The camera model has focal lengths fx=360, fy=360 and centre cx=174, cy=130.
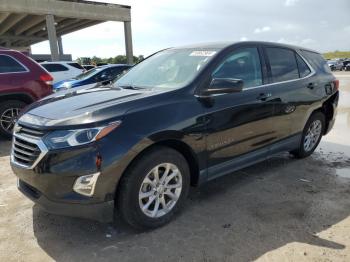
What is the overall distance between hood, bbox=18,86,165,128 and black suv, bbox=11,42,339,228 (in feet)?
0.04

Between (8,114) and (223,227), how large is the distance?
547 cm

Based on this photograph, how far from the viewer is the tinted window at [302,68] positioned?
5172mm

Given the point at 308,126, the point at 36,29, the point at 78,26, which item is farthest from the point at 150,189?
the point at 36,29

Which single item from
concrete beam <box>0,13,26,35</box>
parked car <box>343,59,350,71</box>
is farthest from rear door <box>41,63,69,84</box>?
parked car <box>343,59,350,71</box>

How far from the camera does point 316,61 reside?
18.5 ft

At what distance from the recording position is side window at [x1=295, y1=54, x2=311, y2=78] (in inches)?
204

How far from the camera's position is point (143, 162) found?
3.18m

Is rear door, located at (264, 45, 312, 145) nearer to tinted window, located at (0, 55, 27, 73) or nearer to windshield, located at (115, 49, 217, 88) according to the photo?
windshield, located at (115, 49, 217, 88)

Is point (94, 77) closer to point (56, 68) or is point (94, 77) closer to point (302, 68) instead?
point (56, 68)

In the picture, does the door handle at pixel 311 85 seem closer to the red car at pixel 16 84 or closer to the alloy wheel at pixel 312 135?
the alloy wheel at pixel 312 135

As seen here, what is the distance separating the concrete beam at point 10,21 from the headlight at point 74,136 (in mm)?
24971

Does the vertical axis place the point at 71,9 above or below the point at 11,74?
above

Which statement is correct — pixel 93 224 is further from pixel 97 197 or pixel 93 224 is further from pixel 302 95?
pixel 302 95

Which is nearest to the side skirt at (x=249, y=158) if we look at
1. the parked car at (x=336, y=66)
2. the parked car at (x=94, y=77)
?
the parked car at (x=94, y=77)
